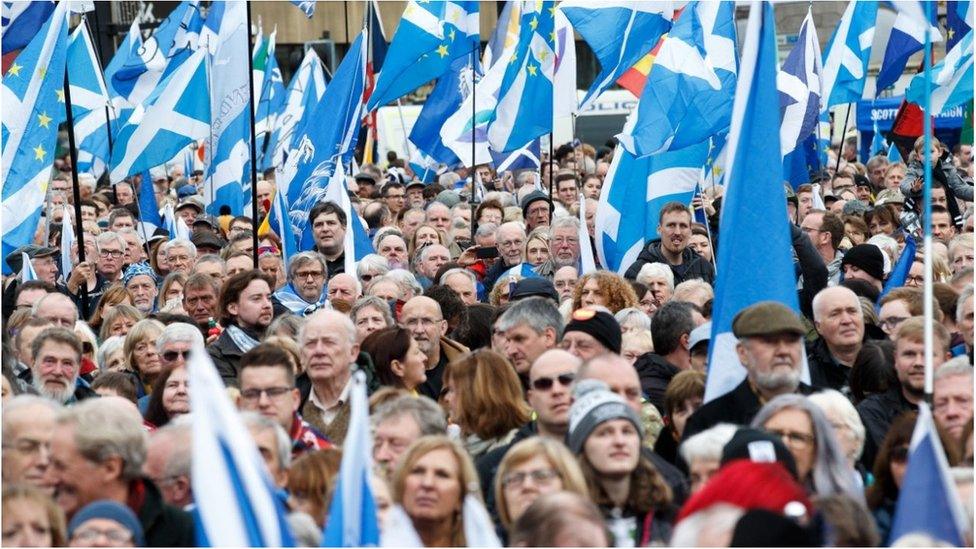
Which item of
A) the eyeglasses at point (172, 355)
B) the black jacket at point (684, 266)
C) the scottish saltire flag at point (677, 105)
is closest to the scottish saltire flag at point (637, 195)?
the scottish saltire flag at point (677, 105)

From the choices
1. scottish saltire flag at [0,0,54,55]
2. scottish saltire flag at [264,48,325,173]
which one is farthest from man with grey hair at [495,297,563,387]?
scottish saltire flag at [264,48,325,173]

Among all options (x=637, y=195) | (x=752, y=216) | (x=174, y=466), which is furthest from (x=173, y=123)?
(x=174, y=466)

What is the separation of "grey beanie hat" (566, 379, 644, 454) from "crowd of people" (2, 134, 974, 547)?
0.01m

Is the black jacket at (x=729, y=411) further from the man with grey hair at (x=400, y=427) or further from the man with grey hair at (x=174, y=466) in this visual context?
the man with grey hair at (x=174, y=466)

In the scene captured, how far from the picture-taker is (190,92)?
15086 mm

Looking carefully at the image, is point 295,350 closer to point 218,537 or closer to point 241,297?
point 241,297

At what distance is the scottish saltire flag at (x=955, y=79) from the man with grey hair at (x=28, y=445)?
31.9 feet

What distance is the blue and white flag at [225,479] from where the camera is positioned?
5.07 meters

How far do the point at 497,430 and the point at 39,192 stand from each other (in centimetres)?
501

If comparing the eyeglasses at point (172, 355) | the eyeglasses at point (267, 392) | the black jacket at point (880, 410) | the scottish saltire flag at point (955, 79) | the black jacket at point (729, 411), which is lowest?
the black jacket at point (880, 410)

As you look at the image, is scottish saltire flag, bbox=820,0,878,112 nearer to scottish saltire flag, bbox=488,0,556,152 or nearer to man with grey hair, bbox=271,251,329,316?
scottish saltire flag, bbox=488,0,556,152

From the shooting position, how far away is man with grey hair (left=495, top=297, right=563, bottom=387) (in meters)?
8.51

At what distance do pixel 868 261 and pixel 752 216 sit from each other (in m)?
3.16

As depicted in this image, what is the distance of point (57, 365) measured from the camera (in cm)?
829
